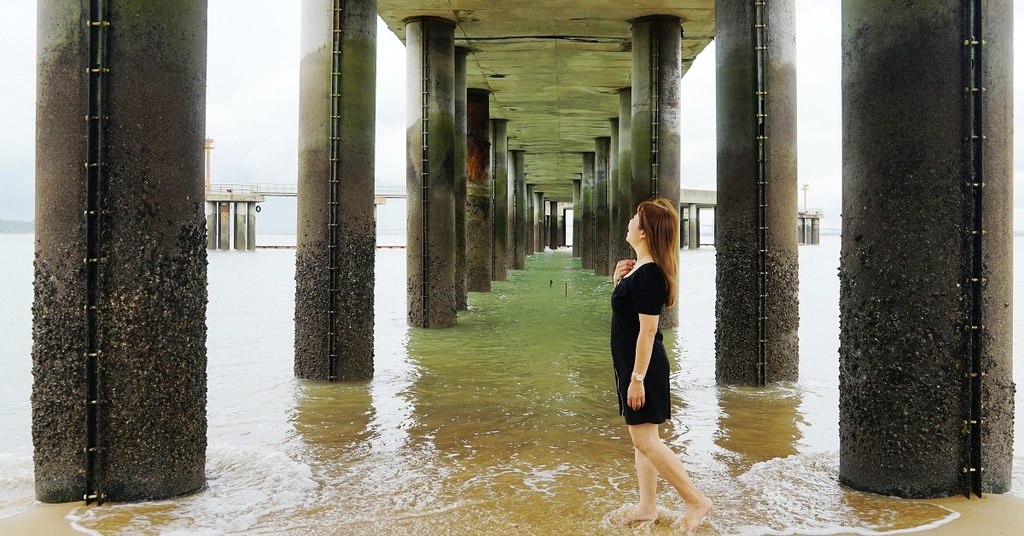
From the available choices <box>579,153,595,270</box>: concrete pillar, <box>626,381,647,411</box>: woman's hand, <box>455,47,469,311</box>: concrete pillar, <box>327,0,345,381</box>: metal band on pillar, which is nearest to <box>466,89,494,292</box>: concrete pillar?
<box>455,47,469,311</box>: concrete pillar

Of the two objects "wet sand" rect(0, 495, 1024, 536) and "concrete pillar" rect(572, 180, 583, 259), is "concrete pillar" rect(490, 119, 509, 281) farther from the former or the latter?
"wet sand" rect(0, 495, 1024, 536)

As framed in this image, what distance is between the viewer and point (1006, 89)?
190 inches

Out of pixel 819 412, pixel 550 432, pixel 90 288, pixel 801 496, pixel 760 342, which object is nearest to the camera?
pixel 90 288

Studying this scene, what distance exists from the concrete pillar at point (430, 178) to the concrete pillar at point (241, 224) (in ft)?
178

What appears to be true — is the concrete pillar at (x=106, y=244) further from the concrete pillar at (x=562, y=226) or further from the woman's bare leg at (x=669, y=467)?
the concrete pillar at (x=562, y=226)

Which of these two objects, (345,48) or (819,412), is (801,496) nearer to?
(819,412)

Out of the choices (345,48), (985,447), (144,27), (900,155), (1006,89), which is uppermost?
(345,48)

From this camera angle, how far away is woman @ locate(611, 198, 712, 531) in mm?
4180

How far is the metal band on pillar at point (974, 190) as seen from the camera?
4680 millimetres

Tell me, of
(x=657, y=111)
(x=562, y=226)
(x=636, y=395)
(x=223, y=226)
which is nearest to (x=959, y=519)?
(x=636, y=395)

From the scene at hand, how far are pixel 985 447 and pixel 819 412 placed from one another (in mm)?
2672

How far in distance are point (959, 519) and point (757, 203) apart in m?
4.59

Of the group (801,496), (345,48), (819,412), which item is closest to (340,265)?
(345,48)

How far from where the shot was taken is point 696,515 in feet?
14.3
